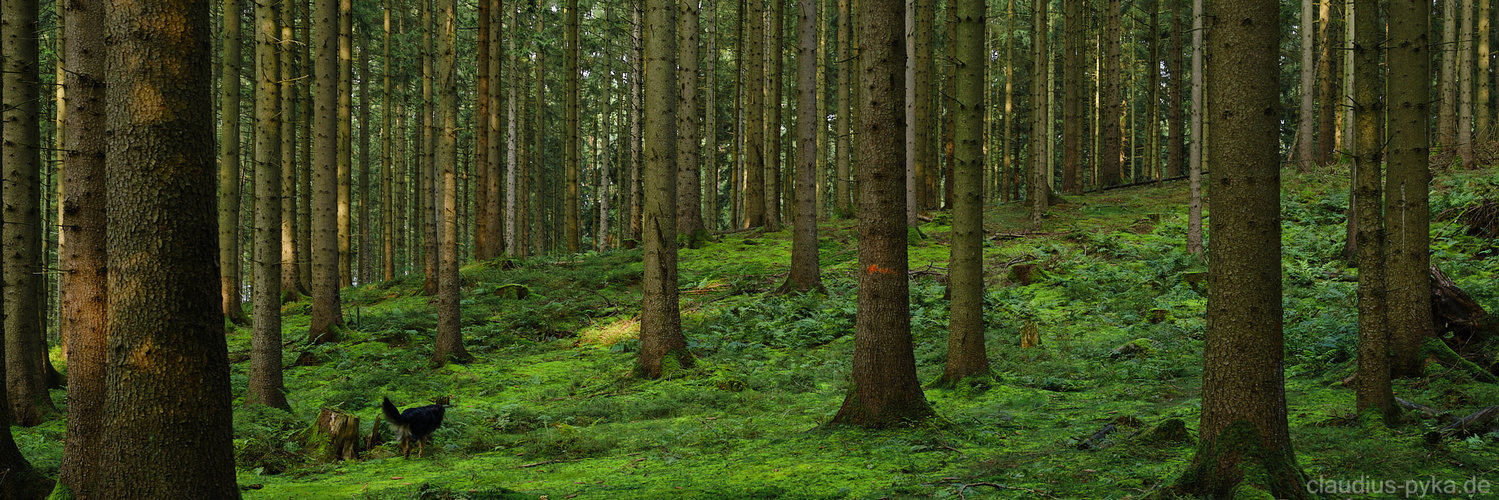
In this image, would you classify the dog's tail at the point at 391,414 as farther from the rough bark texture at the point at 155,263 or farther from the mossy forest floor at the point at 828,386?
the rough bark texture at the point at 155,263

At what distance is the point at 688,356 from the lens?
35.5ft

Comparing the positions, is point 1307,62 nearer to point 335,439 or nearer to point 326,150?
point 326,150

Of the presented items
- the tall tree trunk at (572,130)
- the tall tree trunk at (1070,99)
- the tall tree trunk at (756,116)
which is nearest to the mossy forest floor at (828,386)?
the tall tree trunk at (756,116)

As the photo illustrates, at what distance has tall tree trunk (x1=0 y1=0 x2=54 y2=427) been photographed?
282 inches

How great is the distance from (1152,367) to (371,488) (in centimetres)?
823

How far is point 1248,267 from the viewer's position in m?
4.35

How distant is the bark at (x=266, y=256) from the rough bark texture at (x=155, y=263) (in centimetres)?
533

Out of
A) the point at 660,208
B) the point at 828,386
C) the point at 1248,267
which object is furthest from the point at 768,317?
the point at 1248,267

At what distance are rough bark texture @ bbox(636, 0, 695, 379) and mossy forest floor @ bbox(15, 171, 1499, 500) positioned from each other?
45 cm

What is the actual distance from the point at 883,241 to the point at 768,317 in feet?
23.2

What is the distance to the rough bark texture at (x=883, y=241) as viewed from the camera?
23.0ft

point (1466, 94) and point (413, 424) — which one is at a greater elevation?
point (1466, 94)

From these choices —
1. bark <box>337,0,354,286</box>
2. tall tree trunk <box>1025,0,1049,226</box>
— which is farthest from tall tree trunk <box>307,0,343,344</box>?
tall tree trunk <box>1025,0,1049,226</box>

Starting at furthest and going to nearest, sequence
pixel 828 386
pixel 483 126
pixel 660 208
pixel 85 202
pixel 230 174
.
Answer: pixel 483 126
pixel 230 174
pixel 660 208
pixel 828 386
pixel 85 202
